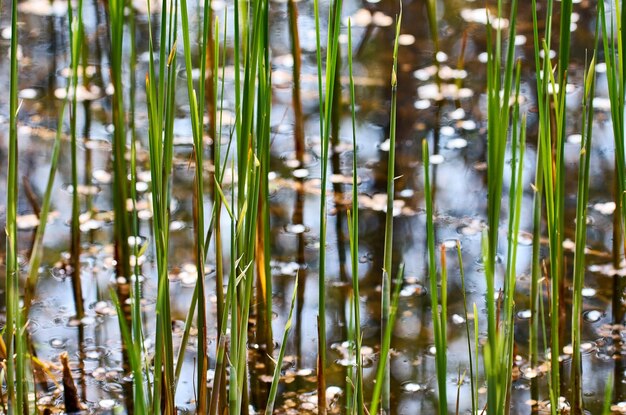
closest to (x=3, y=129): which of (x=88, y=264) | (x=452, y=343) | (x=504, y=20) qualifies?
(x=88, y=264)

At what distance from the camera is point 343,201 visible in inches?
90.4

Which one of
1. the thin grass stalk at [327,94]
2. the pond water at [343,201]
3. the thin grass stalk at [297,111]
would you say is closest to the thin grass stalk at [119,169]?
the pond water at [343,201]

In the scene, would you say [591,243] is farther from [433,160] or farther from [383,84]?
[383,84]

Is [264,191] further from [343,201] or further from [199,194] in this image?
[343,201]

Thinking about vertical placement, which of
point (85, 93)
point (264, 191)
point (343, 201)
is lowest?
point (343, 201)

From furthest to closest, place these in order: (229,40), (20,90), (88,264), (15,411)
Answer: (229,40), (20,90), (88,264), (15,411)

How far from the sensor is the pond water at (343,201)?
176 cm

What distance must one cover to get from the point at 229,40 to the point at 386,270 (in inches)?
85.3

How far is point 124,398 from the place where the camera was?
1.68 meters

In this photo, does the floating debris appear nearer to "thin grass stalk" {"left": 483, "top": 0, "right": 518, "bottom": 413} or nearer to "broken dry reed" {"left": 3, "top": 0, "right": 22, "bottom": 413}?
"broken dry reed" {"left": 3, "top": 0, "right": 22, "bottom": 413}

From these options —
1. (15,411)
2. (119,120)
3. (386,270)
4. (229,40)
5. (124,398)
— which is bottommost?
(124,398)

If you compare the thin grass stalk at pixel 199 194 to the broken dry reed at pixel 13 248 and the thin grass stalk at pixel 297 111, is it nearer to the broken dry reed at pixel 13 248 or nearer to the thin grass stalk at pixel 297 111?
the broken dry reed at pixel 13 248

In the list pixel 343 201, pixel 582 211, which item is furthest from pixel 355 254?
pixel 343 201

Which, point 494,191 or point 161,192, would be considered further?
point 161,192
